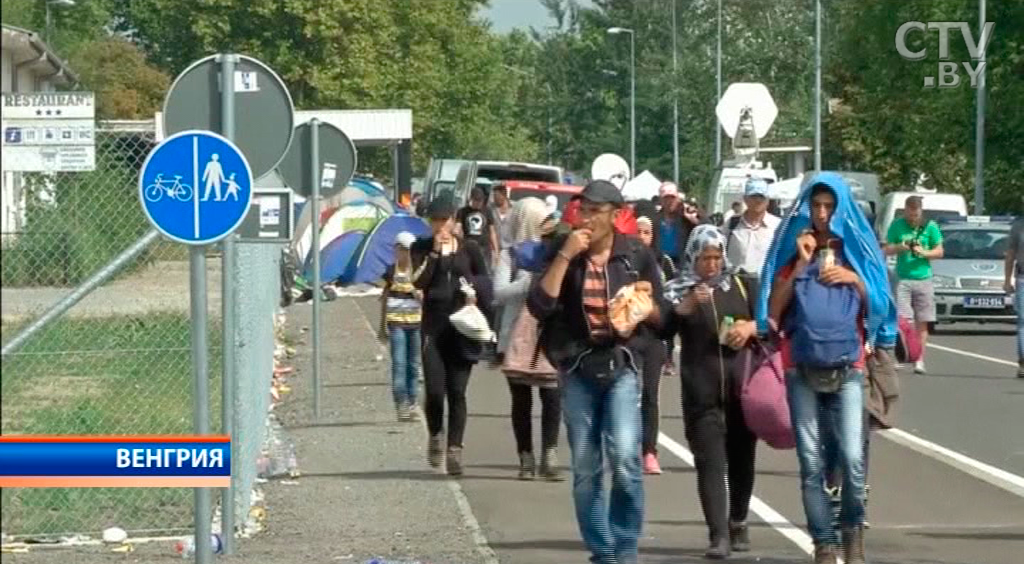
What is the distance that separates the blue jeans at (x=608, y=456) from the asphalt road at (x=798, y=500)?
1.14 metres

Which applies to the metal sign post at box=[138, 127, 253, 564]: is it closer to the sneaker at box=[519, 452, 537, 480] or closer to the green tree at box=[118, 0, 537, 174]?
the sneaker at box=[519, 452, 537, 480]

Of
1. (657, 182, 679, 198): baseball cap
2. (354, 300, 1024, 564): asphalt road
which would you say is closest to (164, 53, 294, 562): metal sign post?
(354, 300, 1024, 564): asphalt road

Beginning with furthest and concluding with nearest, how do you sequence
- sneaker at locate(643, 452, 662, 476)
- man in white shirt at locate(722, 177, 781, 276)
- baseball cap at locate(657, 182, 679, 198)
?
baseball cap at locate(657, 182, 679, 198) < sneaker at locate(643, 452, 662, 476) < man in white shirt at locate(722, 177, 781, 276)

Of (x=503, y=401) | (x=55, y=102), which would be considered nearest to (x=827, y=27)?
(x=503, y=401)

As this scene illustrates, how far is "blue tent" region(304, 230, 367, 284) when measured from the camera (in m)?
39.2

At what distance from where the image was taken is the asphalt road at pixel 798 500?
34.3 feet

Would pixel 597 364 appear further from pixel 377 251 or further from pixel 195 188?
pixel 377 251

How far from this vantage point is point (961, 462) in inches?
551

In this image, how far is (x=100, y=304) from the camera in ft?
62.7

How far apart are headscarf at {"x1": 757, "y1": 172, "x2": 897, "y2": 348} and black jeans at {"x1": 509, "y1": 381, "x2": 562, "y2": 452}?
369cm

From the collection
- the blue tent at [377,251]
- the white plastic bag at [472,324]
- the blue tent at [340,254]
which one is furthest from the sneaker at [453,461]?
the blue tent at [340,254]

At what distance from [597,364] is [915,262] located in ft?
42.1

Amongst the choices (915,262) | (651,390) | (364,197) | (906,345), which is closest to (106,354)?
(651,390)

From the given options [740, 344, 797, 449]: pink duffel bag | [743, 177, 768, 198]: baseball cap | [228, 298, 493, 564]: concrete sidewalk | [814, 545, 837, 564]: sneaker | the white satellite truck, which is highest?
the white satellite truck
